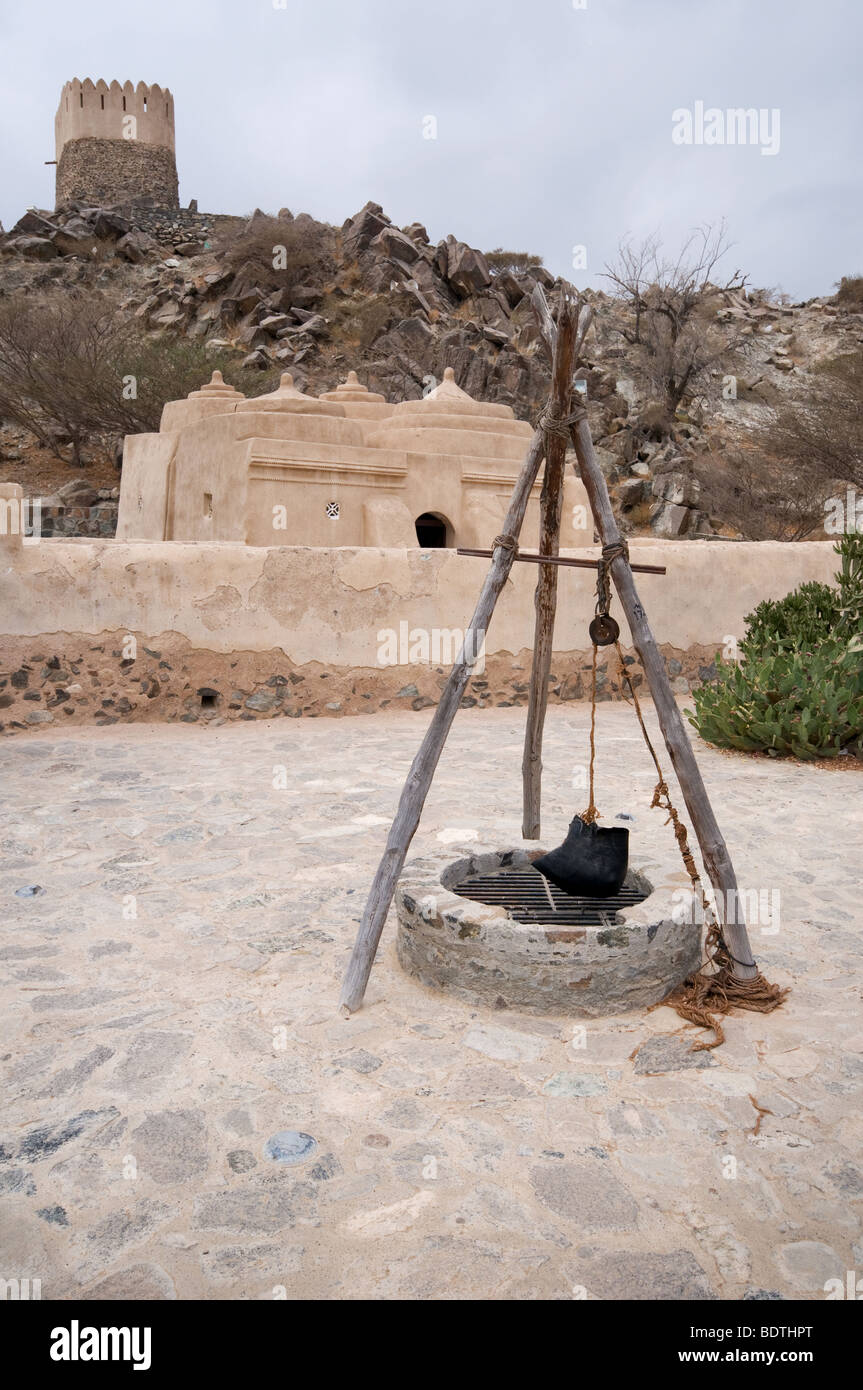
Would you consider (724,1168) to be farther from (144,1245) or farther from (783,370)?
(783,370)

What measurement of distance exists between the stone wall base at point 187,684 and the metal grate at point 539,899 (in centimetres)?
410

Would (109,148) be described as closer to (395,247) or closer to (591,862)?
(395,247)

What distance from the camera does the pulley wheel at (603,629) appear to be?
3074 mm

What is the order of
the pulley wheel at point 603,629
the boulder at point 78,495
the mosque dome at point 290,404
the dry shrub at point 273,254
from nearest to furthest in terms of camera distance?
the pulley wheel at point 603,629 → the mosque dome at point 290,404 → the boulder at point 78,495 → the dry shrub at point 273,254

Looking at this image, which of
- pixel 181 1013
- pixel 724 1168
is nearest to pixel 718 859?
pixel 724 1168

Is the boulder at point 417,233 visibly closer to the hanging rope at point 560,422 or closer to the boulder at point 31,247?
the boulder at point 31,247

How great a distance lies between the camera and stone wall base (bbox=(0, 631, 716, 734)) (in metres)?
6.84

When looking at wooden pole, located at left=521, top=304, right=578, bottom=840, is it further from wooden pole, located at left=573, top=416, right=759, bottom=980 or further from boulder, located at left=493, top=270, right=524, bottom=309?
boulder, located at left=493, top=270, right=524, bottom=309

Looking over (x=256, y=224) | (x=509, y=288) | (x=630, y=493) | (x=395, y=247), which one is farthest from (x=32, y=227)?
(x=630, y=493)

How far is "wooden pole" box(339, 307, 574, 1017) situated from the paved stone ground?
0.46 ft

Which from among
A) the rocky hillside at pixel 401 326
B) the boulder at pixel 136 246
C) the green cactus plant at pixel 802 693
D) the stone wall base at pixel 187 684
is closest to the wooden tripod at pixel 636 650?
the green cactus plant at pixel 802 693

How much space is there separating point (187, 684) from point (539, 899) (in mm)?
4457

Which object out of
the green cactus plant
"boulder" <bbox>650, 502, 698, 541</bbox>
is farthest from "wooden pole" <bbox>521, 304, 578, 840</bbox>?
"boulder" <bbox>650, 502, 698, 541</bbox>
